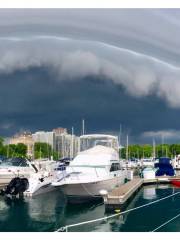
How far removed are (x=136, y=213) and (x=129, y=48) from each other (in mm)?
5694

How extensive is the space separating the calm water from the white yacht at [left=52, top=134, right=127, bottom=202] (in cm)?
64

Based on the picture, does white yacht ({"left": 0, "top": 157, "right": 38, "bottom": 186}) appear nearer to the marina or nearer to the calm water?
the marina

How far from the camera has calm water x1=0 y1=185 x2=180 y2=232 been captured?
12.0m

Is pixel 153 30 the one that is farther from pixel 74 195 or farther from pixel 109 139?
pixel 109 139

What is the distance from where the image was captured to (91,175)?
1845cm

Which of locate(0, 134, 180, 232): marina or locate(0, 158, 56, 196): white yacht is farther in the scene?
locate(0, 158, 56, 196): white yacht

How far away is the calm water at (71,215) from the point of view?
472 inches

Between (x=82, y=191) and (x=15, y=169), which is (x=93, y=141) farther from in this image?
(x=82, y=191)

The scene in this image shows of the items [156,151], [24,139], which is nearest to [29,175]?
[156,151]

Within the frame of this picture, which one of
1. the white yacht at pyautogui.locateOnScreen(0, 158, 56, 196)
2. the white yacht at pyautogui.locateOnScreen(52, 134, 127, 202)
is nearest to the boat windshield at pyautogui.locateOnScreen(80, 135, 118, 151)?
the white yacht at pyautogui.locateOnScreen(0, 158, 56, 196)

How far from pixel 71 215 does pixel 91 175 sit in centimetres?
381

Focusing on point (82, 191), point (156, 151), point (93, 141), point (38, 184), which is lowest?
point (82, 191)

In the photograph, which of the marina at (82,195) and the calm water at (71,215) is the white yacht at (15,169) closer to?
the marina at (82,195)
